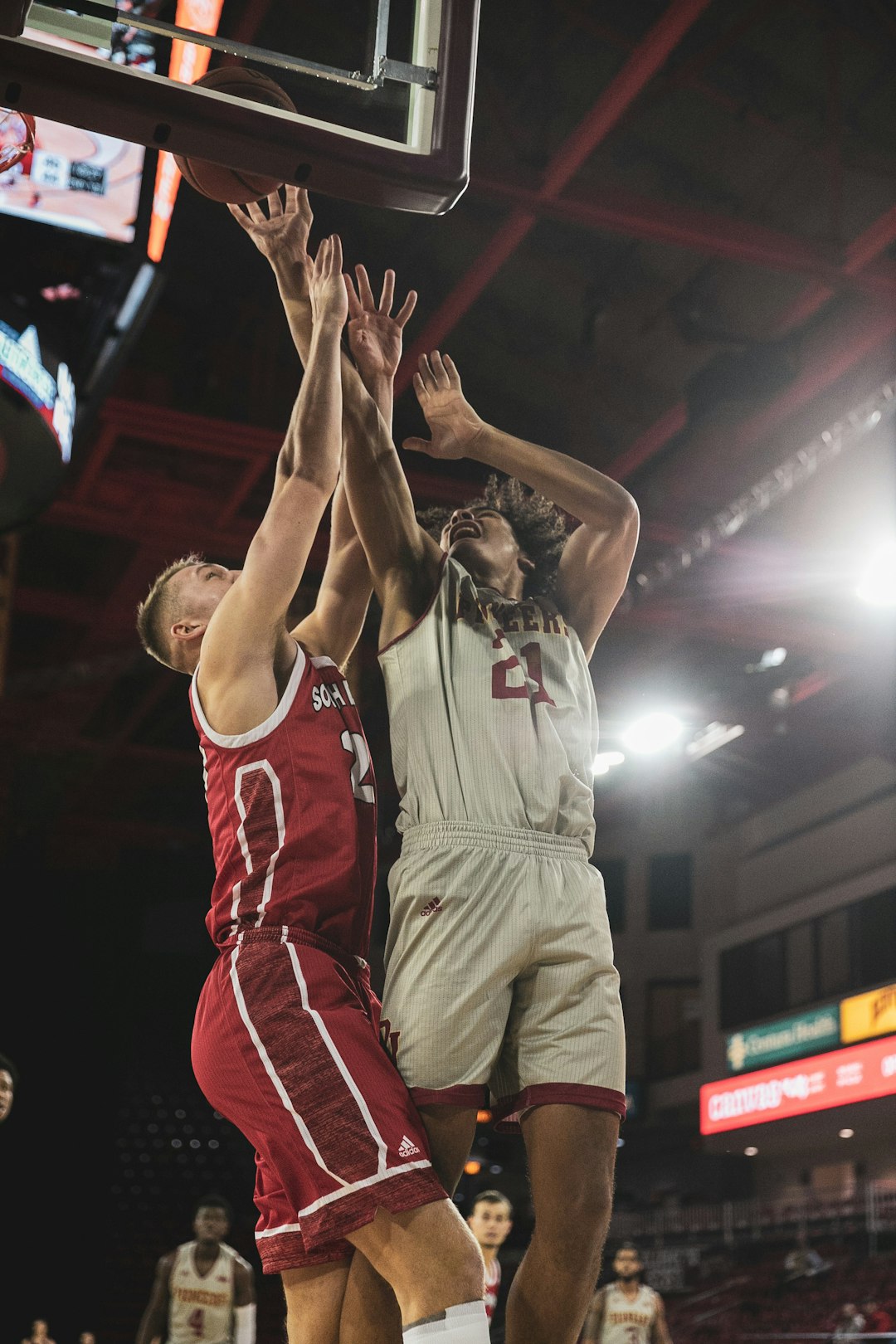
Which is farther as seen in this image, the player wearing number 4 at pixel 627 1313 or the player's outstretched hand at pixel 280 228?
the player wearing number 4 at pixel 627 1313

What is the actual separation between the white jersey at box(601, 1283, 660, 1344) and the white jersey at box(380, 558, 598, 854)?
7.85 meters

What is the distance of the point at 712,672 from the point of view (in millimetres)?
12711

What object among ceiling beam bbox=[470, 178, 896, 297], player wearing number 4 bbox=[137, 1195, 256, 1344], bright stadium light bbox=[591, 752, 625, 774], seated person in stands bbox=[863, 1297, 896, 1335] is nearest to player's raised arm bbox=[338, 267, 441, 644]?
ceiling beam bbox=[470, 178, 896, 297]

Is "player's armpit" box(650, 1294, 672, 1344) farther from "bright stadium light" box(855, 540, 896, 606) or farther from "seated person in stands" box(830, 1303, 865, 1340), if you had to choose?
"seated person in stands" box(830, 1303, 865, 1340)

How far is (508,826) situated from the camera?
2.68 metres

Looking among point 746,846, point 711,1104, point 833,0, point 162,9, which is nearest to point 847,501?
point 833,0

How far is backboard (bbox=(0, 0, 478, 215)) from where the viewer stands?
251cm

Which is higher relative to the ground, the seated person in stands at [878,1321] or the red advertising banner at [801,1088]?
the red advertising banner at [801,1088]

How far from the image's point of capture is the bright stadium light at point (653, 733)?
12906 mm

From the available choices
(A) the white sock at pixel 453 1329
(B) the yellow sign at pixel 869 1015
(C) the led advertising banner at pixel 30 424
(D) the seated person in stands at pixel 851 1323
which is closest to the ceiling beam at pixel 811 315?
(C) the led advertising banner at pixel 30 424

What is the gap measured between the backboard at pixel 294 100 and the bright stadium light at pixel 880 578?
7.77m

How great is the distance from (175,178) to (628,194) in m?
2.36

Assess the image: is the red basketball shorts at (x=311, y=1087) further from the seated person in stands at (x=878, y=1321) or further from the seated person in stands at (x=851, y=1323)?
the seated person in stands at (x=878, y=1321)

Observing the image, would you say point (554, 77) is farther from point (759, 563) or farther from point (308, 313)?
point (308, 313)
